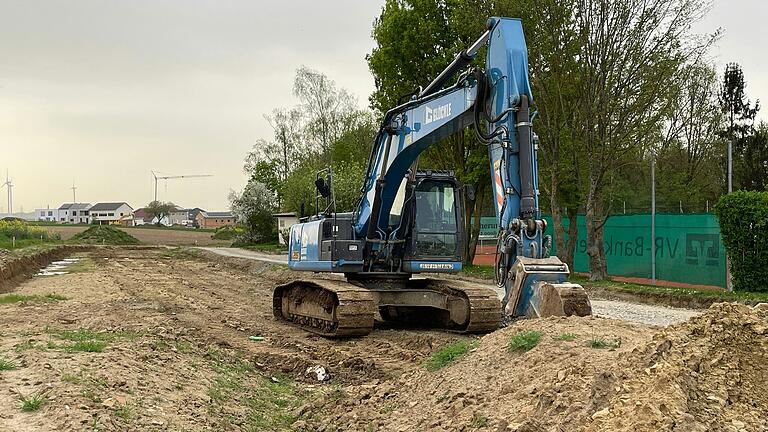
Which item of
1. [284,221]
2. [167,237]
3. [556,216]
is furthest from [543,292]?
[167,237]

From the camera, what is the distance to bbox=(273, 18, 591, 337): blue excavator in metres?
9.87

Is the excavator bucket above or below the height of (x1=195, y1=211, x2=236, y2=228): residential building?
below

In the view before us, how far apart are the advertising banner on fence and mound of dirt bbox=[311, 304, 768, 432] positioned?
614 inches

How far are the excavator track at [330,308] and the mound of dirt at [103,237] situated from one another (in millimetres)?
53305

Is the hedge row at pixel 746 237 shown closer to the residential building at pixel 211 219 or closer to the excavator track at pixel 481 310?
the excavator track at pixel 481 310

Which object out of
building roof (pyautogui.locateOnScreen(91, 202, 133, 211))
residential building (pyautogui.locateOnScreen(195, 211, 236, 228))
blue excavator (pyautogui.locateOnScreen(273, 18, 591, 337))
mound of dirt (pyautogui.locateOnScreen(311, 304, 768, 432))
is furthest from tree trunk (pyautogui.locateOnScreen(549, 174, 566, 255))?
building roof (pyautogui.locateOnScreen(91, 202, 133, 211))

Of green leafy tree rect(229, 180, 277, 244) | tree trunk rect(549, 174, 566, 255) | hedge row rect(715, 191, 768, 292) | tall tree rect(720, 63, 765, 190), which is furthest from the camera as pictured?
green leafy tree rect(229, 180, 277, 244)

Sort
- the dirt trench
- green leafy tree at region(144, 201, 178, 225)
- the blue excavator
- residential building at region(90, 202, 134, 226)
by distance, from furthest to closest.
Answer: residential building at region(90, 202, 134, 226) → green leafy tree at region(144, 201, 178, 225) → the blue excavator → the dirt trench

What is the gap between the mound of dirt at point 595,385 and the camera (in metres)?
5.00

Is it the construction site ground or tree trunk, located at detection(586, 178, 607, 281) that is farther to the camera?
tree trunk, located at detection(586, 178, 607, 281)

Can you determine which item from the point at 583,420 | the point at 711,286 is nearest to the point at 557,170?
the point at 711,286

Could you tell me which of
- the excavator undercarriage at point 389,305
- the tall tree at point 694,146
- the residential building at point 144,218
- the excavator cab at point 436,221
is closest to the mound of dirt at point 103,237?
the tall tree at point 694,146

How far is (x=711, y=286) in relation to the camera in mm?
22438

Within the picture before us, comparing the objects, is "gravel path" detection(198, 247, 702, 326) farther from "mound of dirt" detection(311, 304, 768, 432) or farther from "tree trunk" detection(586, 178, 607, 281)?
"mound of dirt" detection(311, 304, 768, 432)
